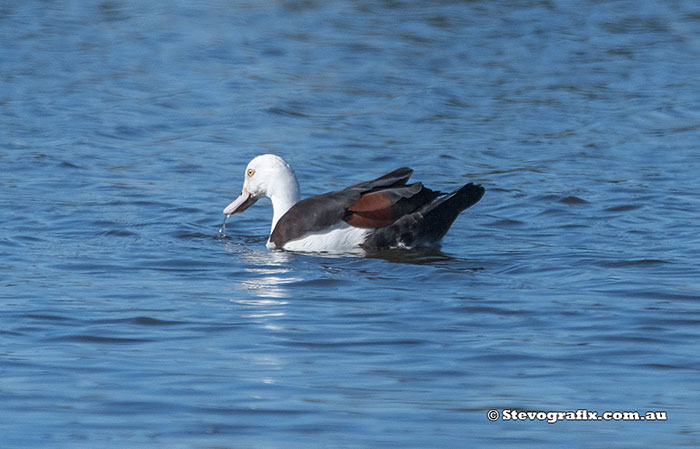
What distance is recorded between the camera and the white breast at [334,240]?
9859mm

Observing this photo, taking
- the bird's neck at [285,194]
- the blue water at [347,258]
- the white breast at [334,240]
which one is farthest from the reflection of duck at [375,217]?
the bird's neck at [285,194]

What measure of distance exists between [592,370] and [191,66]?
14.0m

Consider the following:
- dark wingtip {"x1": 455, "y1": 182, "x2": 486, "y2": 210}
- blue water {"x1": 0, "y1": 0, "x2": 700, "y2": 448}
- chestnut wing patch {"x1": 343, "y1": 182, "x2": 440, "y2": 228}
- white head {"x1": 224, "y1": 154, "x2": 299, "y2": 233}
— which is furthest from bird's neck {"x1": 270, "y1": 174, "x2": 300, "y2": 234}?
dark wingtip {"x1": 455, "y1": 182, "x2": 486, "y2": 210}

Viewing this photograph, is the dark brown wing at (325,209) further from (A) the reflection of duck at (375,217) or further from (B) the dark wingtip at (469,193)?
(B) the dark wingtip at (469,193)

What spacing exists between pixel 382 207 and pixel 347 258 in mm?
476

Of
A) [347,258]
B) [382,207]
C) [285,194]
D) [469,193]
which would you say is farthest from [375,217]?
[285,194]

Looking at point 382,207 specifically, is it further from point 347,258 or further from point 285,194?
point 285,194

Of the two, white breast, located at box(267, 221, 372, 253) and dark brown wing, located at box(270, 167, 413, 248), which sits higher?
dark brown wing, located at box(270, 167, 413, 248)

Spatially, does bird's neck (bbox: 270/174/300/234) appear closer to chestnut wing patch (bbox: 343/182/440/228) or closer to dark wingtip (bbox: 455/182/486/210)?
chestnut wing patch (bbox: 343/182/440/228)

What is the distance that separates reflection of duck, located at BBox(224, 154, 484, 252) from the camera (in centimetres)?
977

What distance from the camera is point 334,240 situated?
32.5 feet

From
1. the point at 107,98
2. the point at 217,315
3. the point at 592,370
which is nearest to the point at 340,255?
the point at 217,315

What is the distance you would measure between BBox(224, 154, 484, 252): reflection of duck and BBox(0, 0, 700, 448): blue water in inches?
9.1

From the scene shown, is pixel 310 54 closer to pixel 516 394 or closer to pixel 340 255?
pixel 340 255
